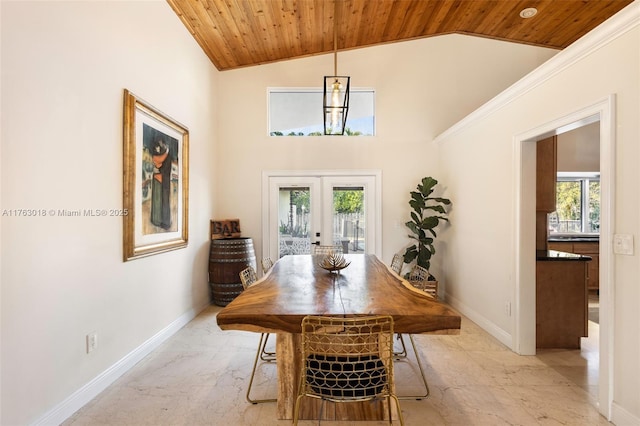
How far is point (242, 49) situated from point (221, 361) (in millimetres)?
3872

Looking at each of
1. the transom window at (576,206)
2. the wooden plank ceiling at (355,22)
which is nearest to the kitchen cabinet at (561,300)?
the transom window at (576,206)

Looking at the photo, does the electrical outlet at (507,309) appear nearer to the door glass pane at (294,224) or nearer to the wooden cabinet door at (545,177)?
the wooden cabinet door at (545,177)

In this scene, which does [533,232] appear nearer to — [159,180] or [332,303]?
[332,303]

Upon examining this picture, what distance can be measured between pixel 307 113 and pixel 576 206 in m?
4.86

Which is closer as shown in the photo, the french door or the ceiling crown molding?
the ceiling crown molding

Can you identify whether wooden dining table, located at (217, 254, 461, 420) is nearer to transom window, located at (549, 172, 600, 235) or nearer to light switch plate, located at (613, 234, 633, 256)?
light switch plate, located at (613, 234, 633, 256)

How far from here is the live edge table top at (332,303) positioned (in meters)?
1.62

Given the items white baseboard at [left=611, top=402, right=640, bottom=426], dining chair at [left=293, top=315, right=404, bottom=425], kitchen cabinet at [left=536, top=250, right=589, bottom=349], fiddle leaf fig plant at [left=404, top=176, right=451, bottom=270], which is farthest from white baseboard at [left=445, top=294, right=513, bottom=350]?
dining chair at [left=293, top=315, right=404, bottom=425]

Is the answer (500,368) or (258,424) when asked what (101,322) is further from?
(500,368)

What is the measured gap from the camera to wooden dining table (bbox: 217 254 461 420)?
163 centimetres

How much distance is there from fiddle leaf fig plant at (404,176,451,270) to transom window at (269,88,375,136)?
1.20 meters

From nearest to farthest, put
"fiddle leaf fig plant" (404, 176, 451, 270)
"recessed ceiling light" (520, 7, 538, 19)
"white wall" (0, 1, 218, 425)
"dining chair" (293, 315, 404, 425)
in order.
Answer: "dining chair" (293, 315, 404, 425) → "white wall" (0, 1, 218, 425) → "recessed ceiling light" (520, 7, 538, 19) → "fiddle leaf fig plant" (404, 176, 451, 270)

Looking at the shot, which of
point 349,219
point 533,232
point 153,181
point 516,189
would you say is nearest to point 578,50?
point 516,189

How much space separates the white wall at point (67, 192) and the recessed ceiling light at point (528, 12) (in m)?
4.18
